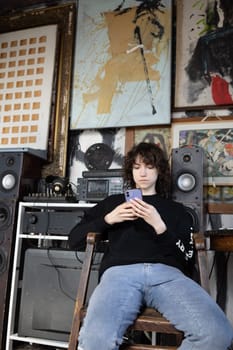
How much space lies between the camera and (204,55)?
7.11 ft

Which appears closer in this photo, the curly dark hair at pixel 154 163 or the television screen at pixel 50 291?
the curly dark hair at pixel 154 163

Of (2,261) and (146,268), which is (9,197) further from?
(146,268)

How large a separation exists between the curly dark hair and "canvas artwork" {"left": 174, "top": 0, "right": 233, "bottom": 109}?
2.10ft

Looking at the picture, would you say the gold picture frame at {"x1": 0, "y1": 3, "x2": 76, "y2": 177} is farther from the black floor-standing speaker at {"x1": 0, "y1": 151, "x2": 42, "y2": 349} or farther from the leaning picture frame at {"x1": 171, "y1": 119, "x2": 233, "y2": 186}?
the leaning picture frame at {"x1": 171, "y1": 119, "x2": 233, "y2": 186}

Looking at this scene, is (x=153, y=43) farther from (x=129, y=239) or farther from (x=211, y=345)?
(x=211, y=345)

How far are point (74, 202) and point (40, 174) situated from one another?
42cm

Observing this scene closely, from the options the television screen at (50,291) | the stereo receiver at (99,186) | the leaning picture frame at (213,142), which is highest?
the leaning picture frame at (213,142)

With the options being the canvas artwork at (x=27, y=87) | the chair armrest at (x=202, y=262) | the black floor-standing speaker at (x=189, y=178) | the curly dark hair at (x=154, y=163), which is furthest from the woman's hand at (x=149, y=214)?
the canvas artwork at (x=27, y=87)

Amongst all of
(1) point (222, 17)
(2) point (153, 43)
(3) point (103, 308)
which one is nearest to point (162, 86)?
(2) point (153, 43)

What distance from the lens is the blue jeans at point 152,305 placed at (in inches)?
41.1

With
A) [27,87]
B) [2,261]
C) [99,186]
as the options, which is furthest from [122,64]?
[2,261]

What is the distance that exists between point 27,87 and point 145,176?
51.9 inches

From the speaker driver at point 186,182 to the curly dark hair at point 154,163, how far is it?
89 millimetres

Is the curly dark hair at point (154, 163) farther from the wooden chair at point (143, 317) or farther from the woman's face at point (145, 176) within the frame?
the wooden chair at point (143, 317)
